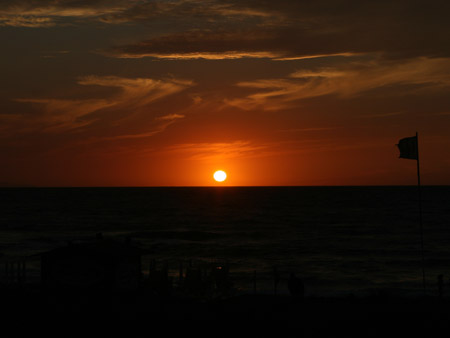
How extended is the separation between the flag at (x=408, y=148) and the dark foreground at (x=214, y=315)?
6267 millimetres

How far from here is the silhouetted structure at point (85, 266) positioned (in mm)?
23359

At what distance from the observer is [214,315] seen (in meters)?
20.4

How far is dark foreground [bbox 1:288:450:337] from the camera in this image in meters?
18.0

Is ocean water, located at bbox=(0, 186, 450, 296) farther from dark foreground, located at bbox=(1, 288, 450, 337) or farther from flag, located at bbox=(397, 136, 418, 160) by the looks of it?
flag, located at bbox=(397, 136, 418, 160)

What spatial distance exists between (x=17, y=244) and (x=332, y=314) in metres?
53.8

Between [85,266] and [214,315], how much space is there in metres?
6.15

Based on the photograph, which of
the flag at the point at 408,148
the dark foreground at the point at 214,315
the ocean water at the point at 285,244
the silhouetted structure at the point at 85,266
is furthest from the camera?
the ocean water at the point at 285,244

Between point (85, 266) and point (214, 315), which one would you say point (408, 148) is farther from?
point (85, 266)

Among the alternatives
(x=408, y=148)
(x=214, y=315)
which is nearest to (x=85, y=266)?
(x=214, y=315)

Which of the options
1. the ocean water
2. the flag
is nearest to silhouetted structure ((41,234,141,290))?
the ocean water

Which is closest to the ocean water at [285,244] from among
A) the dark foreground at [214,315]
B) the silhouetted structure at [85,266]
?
the silhouetted structure at [85,266]

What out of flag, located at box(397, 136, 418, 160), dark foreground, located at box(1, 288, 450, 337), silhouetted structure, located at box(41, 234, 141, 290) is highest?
flag, located at box(397, 136, 418, 160)

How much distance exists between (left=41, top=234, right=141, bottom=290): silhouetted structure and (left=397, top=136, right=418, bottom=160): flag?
41.3ft

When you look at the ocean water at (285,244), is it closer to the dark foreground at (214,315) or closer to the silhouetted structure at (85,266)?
the silhouetted structure at (85,266)
